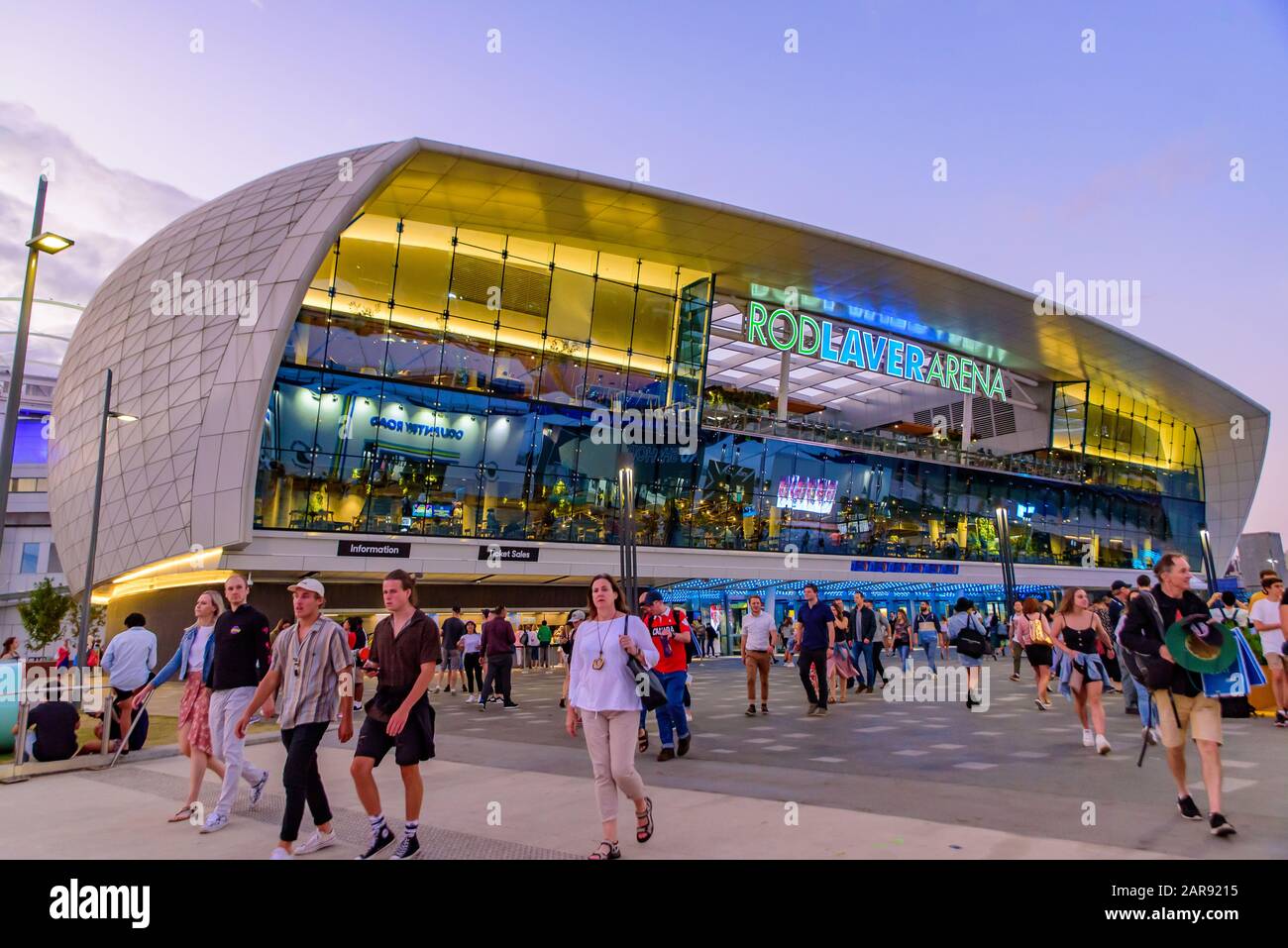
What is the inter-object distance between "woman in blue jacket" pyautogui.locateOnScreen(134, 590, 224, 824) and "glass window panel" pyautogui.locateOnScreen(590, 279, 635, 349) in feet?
77.7

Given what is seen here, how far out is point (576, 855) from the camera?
16.0 feet

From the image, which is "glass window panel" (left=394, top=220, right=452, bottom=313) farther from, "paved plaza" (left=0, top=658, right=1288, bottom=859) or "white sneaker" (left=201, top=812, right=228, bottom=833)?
"white sneaker" (left=201, top=812, right=228, bottom=833)

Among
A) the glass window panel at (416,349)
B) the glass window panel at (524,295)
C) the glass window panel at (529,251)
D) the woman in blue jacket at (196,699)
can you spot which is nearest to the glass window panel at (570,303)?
the glass window panel at (524,295)

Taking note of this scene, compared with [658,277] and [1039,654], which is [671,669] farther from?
[658,277]

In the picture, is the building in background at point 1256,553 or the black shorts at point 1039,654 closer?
the black shorts at point 1039,654

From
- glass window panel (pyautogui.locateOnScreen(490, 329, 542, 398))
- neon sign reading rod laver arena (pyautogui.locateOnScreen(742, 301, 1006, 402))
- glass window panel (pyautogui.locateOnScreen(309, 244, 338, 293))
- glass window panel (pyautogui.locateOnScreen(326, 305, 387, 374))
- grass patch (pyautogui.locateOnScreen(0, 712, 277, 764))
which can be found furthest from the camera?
neon sign reading rod laver arena (pyautogui.locateOnScreen(742, 301, 1006, 402))

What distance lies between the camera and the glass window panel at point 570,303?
1164 inches

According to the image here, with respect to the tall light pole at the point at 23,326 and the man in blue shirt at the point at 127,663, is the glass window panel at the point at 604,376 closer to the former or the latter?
the tall light pole at the point at 23,326

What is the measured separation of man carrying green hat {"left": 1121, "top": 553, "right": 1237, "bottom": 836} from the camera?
524 centimetres

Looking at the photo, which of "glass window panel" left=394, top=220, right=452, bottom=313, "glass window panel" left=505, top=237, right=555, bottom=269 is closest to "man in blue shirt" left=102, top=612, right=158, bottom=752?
"glass window panel" left=394, top=220, right=452, bottom=313

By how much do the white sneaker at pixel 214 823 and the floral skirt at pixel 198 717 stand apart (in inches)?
29.1
